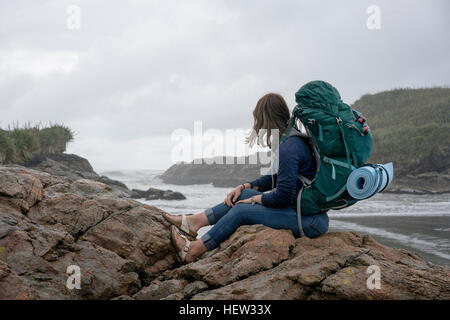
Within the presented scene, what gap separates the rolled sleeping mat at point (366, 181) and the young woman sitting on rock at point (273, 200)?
39 cm

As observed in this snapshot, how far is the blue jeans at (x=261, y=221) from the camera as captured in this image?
3.26m

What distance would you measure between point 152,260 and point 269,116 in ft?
6.54

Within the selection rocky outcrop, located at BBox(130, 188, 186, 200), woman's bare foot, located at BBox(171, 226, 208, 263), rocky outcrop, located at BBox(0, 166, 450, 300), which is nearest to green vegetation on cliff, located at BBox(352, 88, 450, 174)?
rocky outcrop, located at BBox(130, 188, 186, 200)

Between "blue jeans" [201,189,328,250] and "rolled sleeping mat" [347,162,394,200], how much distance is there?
559mm

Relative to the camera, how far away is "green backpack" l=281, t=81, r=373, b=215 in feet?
9.45

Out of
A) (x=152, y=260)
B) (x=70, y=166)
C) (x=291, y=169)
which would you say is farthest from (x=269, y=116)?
(x=70, y=166)

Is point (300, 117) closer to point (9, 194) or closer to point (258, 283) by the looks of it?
point (258, 283)

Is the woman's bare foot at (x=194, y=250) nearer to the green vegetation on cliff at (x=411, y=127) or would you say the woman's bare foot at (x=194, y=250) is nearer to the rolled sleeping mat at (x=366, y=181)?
the rolled sleeping mat at (x=366, y=181)

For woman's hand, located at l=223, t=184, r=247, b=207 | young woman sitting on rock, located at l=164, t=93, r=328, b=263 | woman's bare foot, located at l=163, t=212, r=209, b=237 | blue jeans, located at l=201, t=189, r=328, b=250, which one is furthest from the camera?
woman's bare foot, located at l=163, t=212, r=209, b=237

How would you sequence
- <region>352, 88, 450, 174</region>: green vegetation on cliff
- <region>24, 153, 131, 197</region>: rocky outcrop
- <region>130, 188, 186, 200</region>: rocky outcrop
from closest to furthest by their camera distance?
<region>24, 153, 131, 197</region>: rocky outcrop
<region>130, 188, 186, 200</region>: rocky outcrop
<region>352, 88, 450, 174</region>: green vegetation on cliff

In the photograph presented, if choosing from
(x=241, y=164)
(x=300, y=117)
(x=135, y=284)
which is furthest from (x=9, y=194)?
(x=241, y=164)

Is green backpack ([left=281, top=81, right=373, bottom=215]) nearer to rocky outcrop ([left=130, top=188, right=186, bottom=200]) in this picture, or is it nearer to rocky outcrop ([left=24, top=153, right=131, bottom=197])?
rocky outcrop ([left=24, top=153, right=131, bottom=197])

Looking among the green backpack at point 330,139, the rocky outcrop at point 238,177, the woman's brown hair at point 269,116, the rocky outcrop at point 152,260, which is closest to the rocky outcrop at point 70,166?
the rocky outcrop at point 238,177

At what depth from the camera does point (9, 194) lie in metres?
3.49
